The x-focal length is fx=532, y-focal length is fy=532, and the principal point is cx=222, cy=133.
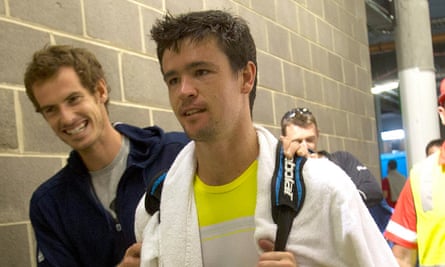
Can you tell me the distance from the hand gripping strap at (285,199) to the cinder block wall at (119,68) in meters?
1.02

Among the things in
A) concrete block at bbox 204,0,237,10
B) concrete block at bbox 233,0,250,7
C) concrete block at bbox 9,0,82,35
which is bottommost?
concrete block at bbox 9,0,82,35

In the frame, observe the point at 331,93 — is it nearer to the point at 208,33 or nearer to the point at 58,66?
the point at 58,66

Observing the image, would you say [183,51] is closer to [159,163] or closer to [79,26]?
[159,163]

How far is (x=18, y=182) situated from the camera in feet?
6.08

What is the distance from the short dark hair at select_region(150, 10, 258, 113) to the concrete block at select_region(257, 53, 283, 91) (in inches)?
77.6

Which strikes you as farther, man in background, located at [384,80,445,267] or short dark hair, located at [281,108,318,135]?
short dark hair, located at [281,108,318,135]

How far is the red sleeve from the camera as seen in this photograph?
A: 2.33 m

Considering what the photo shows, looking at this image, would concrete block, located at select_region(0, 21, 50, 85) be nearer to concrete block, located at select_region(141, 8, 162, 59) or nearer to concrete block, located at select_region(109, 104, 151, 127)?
concrete block, located at select_region(109, 104, 151, 127)

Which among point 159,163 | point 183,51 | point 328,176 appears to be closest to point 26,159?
point 159,163

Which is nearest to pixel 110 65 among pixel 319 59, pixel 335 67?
pixel 319 59

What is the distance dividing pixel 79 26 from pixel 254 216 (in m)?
1.26

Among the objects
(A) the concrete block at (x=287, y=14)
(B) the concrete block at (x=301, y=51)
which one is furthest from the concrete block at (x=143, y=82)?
(B) the concrete block at (x=301, y=51)

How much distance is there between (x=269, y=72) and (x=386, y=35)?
5.61 metres

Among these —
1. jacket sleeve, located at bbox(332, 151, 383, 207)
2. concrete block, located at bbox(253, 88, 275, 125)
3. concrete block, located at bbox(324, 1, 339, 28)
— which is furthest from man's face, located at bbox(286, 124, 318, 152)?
concrete block, located at bbox(324, 1, 339, 28)
